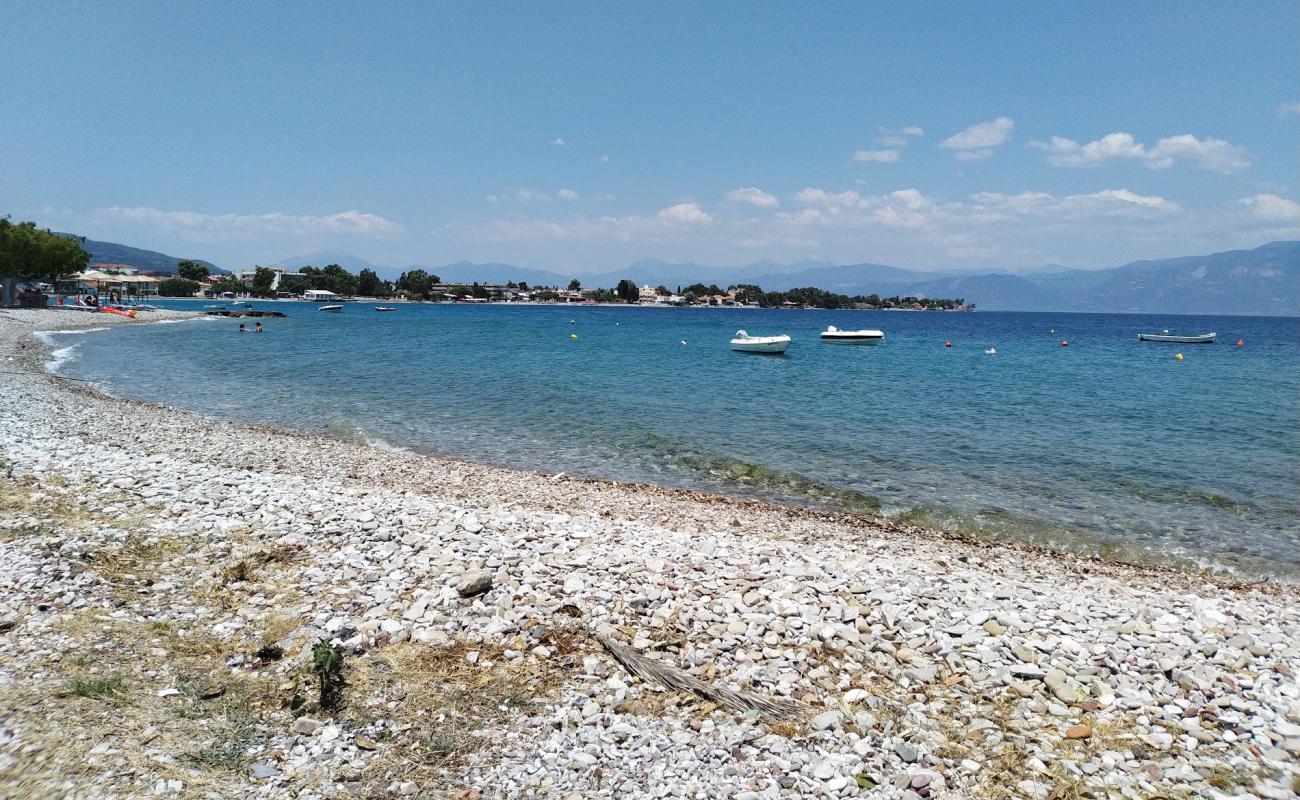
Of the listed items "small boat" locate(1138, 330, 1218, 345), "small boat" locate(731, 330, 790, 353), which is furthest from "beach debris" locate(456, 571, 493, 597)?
"small boat" locate(1138, 330, 1218, 345)

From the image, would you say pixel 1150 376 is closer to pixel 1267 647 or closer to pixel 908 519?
pixel 908 519

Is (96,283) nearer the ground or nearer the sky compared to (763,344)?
nearer the sky

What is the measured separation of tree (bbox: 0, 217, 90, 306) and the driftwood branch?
90488 millimetres

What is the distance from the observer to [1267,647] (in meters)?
8.08

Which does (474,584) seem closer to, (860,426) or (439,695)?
(439,695)

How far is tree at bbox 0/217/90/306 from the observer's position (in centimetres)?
6962

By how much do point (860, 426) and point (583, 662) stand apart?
2118cm

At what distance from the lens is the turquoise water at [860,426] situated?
54.0 feet

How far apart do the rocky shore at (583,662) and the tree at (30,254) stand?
80786mm

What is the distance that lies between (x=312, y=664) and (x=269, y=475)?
30.8 ft

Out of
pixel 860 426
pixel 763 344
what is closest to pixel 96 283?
pixel 763 344

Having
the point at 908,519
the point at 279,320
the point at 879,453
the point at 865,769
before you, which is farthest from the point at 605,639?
the point at 279,320

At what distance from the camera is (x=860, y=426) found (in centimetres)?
2661

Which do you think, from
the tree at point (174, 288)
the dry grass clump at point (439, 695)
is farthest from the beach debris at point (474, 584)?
the tree at point (174, 288)
